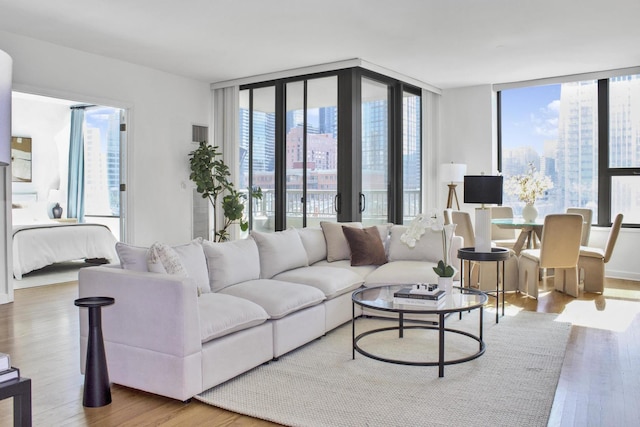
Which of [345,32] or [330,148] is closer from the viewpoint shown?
[345,32]

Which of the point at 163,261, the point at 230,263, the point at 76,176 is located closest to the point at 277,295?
the point at 230,263

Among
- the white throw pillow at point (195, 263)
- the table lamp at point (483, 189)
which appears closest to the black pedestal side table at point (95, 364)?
the white throw pillow at point (195, 263)

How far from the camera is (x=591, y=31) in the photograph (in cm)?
538

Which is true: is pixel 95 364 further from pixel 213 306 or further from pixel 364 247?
pixel 364 247

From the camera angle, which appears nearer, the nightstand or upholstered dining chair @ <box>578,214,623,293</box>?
upholstered dining chair @ <box>578,214,623,293</box>

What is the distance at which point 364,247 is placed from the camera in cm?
502

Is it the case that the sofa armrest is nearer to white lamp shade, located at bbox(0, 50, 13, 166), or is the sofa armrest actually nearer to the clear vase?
white lamp shade, located at bbox(0, 50, 13, 166)

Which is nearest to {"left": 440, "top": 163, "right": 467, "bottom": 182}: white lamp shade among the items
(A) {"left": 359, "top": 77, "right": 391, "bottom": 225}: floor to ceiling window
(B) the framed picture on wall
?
(A) {"left": 359, "top": 77, "right": 391, "bottom": 225}: floor to ceiling window

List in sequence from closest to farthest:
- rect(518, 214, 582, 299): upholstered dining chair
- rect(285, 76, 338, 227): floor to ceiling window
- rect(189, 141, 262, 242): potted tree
Result: rect(518, 214, 582, 299): upholstered dining chair, rect(285, 76, 338, 227): floor to ceiling window, rect(189, 141, 262, 242): potted tree

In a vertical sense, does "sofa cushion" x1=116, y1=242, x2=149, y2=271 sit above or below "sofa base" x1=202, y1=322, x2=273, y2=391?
above

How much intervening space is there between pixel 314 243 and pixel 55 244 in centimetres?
421

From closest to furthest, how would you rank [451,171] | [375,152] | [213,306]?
[213,306]
[375,152]
[451,171]

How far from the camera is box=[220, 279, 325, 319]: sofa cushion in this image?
3.51 m

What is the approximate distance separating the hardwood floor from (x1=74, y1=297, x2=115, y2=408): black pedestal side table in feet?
0.18
